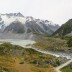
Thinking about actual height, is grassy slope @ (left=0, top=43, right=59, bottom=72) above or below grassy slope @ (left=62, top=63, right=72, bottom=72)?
above

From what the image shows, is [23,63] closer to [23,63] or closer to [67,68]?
[23,63]

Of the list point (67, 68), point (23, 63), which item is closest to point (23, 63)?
point (23, 63)

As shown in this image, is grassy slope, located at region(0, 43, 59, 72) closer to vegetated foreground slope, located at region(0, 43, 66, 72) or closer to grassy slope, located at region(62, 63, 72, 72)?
vegetated foreground slope, located at region(0, 43, 66, 72)

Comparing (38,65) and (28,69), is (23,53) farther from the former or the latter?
(28,69)

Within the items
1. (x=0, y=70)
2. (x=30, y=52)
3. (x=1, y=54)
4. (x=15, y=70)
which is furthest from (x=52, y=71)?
(x=30, y=52)

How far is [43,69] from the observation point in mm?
124625

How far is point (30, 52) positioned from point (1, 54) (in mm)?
27116

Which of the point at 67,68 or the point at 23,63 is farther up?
the point at 23,63

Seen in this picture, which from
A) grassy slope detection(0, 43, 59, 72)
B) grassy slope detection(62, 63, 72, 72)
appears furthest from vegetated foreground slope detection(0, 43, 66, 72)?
grassy slope detection(62, 63, 72, 72)

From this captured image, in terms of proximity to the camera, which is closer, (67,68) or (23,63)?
(67,68)

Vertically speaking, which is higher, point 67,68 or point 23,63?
point 23,63

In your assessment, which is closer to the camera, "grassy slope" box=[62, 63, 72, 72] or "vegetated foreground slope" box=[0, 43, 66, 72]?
"grassy slope" box=[62, 63, 72, 72]

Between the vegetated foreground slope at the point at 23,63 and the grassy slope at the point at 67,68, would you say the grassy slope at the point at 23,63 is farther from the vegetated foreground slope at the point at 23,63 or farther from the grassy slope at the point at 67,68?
the grassy slope at the point at 67,68

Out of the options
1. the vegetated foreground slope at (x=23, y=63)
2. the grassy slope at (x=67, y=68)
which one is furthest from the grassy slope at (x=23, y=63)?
the grassy slope at (x=67, y=68)
